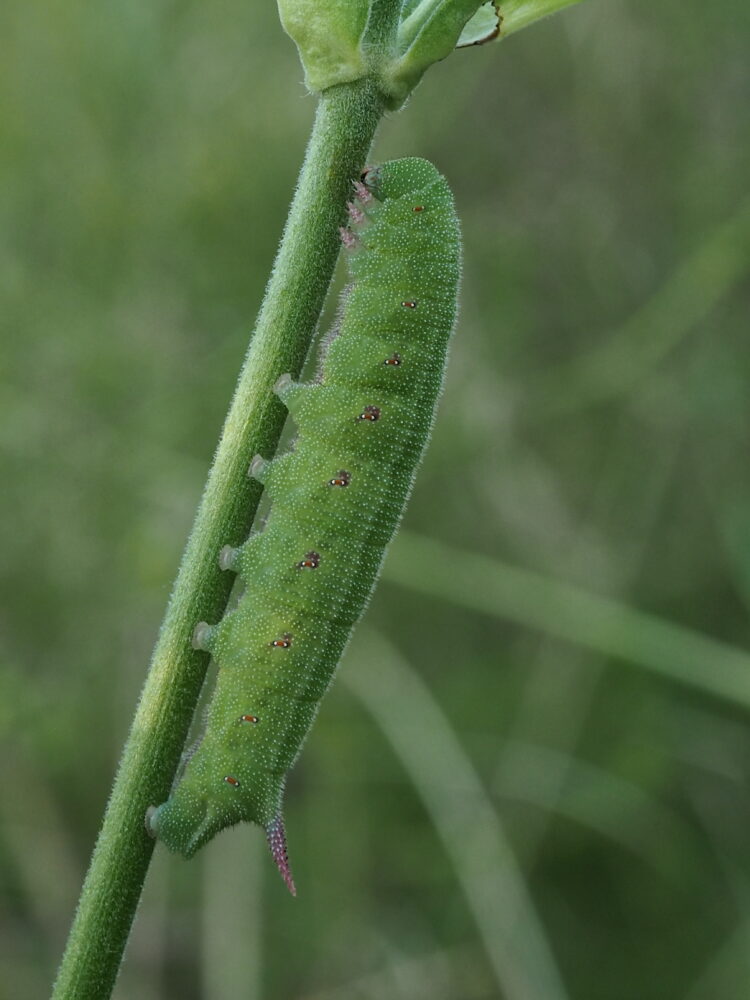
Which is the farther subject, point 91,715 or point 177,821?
point 91,715

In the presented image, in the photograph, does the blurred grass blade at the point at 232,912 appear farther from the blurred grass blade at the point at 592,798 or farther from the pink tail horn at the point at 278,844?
the pink tail horn at the point at 278,844

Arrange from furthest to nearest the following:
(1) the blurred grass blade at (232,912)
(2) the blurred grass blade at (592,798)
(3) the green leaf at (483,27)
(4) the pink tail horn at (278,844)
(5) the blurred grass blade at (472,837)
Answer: (2) the blurred grass blade at (592,798) → (1) the blurred grass blade at (232,912) → (5) the blurred grass blade at (472,837) → (4) the pink tail horn at (278,844) → (3) the green leaf at (483,27)

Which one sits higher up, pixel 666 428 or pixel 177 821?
pixel 666 428

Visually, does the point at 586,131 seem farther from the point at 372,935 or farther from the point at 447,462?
the point at 372,935

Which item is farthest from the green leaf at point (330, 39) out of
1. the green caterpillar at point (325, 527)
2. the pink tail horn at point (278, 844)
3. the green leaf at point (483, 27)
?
the pink tail horn at point (278, 844)

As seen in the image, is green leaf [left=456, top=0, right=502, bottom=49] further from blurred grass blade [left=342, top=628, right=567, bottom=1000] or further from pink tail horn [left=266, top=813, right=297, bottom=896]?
blurred grass blade [left=342, top=628, right=567, bottom=1000]

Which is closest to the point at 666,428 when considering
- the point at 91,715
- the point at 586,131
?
the point at 586,131
